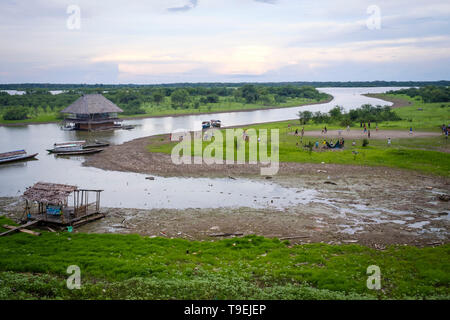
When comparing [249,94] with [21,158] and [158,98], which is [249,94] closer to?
[158,98]

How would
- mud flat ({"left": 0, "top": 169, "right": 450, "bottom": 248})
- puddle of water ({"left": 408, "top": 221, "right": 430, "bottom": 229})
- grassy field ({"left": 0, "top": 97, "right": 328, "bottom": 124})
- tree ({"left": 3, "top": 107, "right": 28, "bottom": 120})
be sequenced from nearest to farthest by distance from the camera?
mud flat ({"left": 0, "top": 169, "right": 450, "bottom": 248}) → puddle of water ({"left": 408, "top": 221, "right": 430, "bottom": 229}) → tree ({"left": 3, "top": 107, "right": 28, "bottom": 120}) → grassy field ({"left": 0, "top": 97, "right": 328, "bottom": 124})

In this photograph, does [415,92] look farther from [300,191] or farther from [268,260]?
[268,260]

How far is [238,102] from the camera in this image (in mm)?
117312

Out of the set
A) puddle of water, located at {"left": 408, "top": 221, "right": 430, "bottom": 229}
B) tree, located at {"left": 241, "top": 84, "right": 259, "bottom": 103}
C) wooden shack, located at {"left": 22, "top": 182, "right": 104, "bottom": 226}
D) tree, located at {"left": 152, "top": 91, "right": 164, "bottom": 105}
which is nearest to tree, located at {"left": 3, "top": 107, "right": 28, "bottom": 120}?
tree, located at {"left": 152, "top": 91, "right": 164, "bottom": 105}

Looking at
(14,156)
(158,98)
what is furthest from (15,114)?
(158,98)

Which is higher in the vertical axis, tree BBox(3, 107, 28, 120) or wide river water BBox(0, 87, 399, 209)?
tree BBox(3, 107, 28, 120)

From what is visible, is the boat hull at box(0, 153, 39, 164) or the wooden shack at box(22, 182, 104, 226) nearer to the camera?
the wooden shack at box(22, 182, 104, 226)

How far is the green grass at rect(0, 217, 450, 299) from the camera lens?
11164 mm

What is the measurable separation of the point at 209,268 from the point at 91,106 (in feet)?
177

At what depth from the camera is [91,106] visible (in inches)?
2397

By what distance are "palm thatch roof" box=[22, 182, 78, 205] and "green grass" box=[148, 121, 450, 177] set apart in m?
19.3

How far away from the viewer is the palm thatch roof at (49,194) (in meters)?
17.4

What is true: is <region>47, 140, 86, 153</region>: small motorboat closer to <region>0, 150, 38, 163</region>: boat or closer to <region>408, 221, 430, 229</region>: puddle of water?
<region>0, 150, 38, 163</region>: boat

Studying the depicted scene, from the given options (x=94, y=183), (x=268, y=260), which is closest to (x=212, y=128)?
(x=94, y=183)
